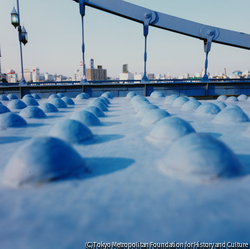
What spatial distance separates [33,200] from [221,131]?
378 centimetres

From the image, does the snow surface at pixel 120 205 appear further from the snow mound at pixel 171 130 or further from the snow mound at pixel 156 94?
the snow mound at pixel 156 94

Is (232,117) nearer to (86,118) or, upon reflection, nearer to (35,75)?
(86,118)

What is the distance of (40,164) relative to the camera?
7.34ft

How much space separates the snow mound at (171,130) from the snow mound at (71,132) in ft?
4.03

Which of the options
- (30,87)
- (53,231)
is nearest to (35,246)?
(53,231)

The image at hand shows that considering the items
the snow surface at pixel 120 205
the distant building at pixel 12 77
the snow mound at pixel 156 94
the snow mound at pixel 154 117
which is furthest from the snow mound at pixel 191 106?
the distant building at pixel 12 77

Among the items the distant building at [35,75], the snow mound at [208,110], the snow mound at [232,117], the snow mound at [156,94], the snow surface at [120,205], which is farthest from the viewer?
the distant building at [35,75]

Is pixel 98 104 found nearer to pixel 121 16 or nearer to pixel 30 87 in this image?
pixel 30 87

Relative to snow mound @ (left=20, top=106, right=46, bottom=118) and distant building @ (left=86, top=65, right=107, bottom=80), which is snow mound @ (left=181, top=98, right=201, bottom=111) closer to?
snow mound @ (left=20, top=106, right=46, bottom=118)

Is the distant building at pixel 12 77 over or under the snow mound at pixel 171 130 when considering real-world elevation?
over

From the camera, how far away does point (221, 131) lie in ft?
14.6

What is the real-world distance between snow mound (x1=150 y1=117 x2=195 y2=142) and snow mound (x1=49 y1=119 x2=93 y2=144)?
1.23m

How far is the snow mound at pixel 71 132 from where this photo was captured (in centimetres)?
355

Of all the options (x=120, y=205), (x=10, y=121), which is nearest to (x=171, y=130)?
(x=120, y=205)
